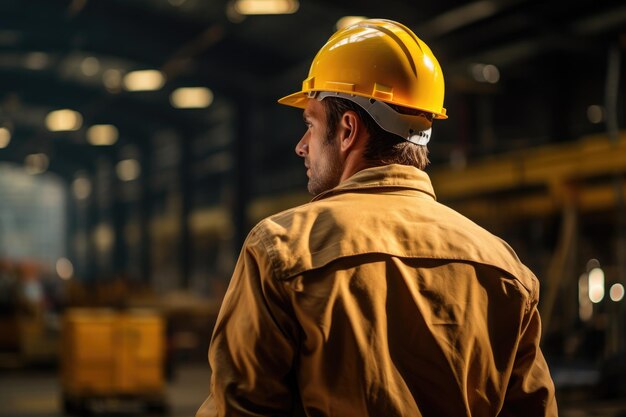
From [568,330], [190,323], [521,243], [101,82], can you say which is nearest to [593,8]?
[521,243]

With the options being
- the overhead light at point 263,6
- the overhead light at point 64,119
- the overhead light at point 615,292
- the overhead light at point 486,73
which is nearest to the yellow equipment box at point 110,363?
the overhead light at point 263,6

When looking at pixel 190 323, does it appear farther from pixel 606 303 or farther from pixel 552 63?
pixel 606 303

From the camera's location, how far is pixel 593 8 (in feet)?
65.0

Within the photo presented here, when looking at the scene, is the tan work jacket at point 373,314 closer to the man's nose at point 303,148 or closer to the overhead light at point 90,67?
the man's nose at point 303,148

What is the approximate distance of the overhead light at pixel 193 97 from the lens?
30297 mm

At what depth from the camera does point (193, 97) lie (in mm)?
31703

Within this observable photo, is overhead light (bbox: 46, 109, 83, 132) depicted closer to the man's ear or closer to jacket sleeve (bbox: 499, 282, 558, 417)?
the man's ear

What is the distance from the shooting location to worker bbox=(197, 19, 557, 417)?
2.01m

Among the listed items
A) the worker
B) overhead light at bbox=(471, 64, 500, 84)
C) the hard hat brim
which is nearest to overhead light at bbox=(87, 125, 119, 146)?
overhead light at bbox=(471, 64, 500, 84)

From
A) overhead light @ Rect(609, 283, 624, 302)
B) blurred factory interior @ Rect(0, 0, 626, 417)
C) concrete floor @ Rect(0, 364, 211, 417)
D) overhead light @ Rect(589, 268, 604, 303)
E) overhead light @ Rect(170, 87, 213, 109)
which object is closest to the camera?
overhead light @ Rect(609, 283, 624, 302)

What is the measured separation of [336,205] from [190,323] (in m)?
24.8

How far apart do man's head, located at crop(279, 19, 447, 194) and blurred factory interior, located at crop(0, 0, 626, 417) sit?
41.4 feet

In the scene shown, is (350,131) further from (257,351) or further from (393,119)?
(257,351)

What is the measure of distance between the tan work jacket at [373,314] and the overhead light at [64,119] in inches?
1483
